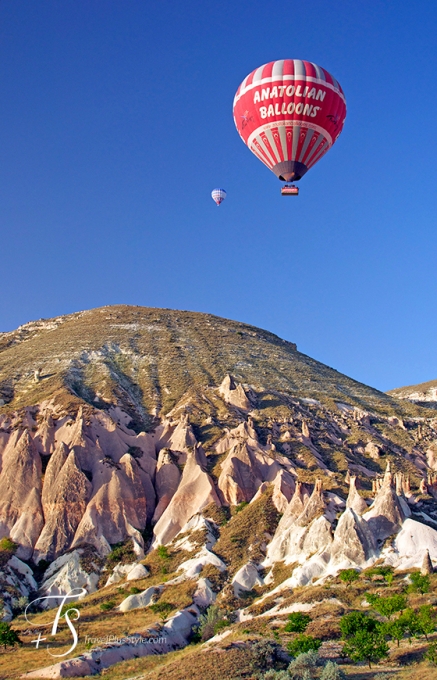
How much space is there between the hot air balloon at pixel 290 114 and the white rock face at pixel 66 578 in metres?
34.0

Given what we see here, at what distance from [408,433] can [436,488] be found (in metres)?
25.3

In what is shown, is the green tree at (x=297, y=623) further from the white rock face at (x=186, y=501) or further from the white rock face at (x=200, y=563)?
the white rock face at (x=186, y=501)

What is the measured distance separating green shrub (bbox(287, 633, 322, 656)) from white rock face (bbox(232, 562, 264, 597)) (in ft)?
43.7

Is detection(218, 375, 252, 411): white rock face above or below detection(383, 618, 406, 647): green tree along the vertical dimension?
above

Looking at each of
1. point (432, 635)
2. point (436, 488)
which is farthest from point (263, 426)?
point (432, 635)

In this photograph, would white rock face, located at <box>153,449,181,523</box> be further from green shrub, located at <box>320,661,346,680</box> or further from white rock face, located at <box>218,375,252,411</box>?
green shrub, located at <box>320,661,346,680</box>

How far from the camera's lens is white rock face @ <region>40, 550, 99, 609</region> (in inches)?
2205

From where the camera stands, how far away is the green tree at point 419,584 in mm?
44500

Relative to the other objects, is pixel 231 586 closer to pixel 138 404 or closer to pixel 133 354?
pixel 138 404

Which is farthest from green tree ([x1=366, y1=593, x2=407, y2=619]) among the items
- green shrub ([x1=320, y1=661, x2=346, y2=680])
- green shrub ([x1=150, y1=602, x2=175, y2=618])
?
green shrub ([x1=150, y1=602, x2=175, y2=618])

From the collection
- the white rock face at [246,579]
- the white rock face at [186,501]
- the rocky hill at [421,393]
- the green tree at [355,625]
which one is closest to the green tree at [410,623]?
the green tree at [355,625]

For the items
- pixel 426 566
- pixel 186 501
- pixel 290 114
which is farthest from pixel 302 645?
pixel 290 114

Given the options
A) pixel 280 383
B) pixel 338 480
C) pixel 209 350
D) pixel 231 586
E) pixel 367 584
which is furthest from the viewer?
pixel 209 350

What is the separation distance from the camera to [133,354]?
105 m
